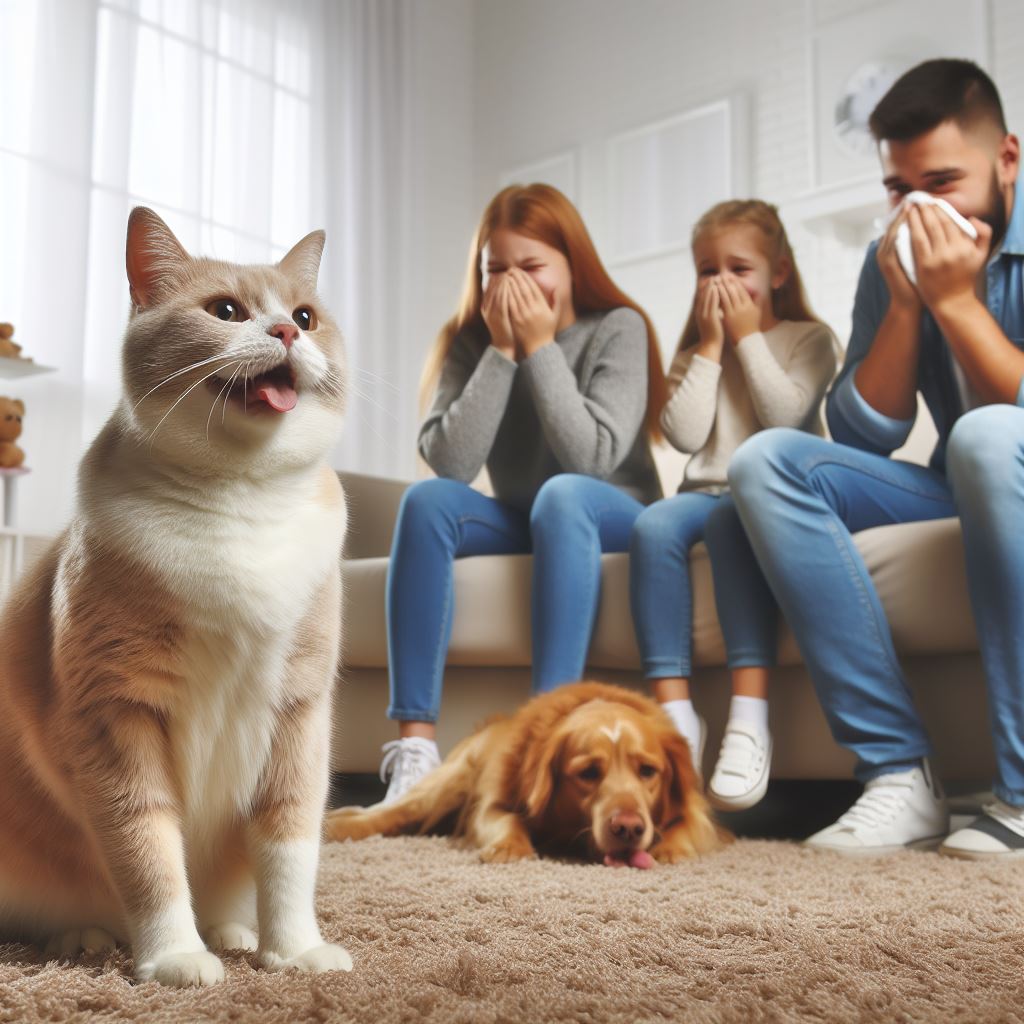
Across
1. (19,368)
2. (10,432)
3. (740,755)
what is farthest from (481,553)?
(19,368)

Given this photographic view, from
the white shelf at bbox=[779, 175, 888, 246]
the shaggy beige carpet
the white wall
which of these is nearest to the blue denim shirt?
the shaggy beige carpet

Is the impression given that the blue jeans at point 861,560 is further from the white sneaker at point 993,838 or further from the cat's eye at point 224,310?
the cat's eye at point 224,310

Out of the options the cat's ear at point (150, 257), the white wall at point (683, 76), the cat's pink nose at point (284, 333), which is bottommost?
the cat's pink nose at point (284, 333)

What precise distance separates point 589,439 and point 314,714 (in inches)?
40.3

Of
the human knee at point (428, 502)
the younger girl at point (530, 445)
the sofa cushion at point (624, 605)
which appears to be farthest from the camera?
the human knee at point (428, 502)

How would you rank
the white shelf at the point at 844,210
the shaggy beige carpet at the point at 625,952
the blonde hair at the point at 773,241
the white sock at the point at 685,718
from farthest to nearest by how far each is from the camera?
the white shelf at the point at 844,210
the blonde hair at the point at 773,241
the white sock at the point at 685,718
the shaggy beige carpet at the point at 625,952

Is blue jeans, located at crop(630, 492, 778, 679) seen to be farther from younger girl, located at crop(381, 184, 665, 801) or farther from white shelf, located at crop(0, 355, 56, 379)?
white shelf, located at crop(0, 355, 56, 379)

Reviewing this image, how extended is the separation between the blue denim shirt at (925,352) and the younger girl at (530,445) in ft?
1.16

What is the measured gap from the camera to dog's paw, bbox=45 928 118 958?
0.74 metres

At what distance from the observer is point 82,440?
3.38 meters

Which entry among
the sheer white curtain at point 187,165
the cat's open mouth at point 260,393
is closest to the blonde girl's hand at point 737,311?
the cat's open mouth at point 260,393

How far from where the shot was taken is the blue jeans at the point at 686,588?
4.53ft

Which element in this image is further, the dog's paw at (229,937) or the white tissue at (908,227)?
the white tissue at (908,227)

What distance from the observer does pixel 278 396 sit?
673 mm
